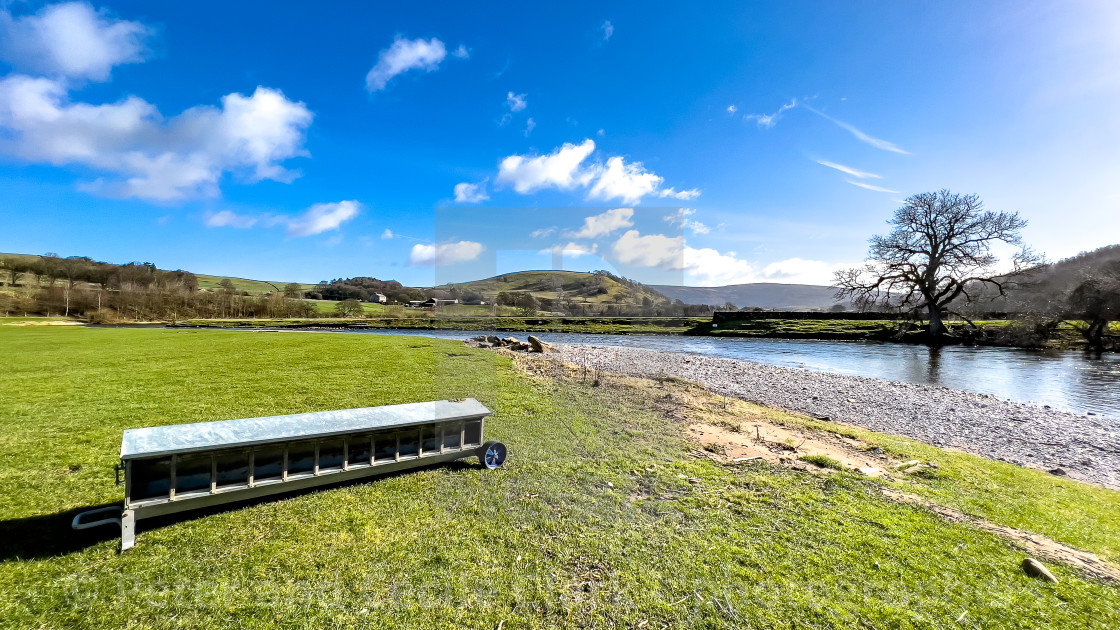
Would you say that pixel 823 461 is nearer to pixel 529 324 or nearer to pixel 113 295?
pixel 529 324

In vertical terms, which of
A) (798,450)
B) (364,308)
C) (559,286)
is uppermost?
(559,286)

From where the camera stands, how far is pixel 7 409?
10430 mm

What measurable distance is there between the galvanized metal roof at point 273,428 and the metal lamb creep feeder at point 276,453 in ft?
0.04

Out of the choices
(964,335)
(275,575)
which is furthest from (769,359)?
(275,575)

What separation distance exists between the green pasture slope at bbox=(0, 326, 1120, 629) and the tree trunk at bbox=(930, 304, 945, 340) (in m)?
43.6

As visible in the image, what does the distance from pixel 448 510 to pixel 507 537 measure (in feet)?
3.78

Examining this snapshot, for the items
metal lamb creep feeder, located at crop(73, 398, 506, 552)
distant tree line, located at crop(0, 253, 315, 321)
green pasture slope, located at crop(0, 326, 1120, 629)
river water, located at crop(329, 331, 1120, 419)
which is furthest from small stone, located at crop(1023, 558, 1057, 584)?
distant tree line, located at crop(0, 253, 315, 321)

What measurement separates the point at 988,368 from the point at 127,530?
1629 inches

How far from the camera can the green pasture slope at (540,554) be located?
12.8ft

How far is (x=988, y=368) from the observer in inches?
1065

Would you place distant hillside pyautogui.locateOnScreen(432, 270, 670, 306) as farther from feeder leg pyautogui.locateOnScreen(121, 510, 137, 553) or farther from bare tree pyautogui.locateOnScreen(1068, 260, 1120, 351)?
bare tree pyautogui.locateOnScreen(1068, 260, 1120, 351)

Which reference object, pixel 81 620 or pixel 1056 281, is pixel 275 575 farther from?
pixel 1056 281

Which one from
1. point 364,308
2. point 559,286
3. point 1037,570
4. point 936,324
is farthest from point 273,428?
point 364,308

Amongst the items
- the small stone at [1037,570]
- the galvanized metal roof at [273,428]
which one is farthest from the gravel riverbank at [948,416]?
the galvanized metal roof at [273,428]
